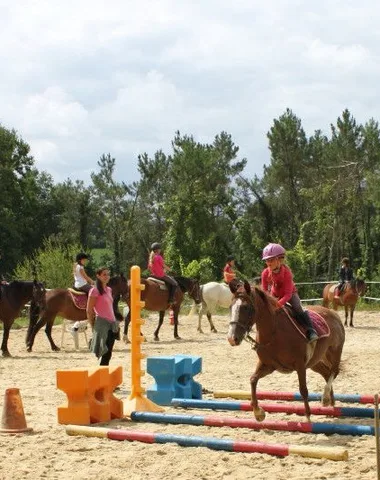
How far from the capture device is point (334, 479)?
633 cm

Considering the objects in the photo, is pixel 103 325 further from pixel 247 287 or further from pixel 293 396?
pixel 247 287

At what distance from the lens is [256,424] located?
325 inches

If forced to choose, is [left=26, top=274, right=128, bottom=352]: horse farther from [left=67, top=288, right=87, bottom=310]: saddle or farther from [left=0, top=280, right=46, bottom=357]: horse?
[left=0, top=280, right=46, bottom=357]: horse

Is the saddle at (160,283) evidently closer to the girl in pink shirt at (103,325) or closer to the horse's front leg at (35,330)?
the horse's front leg at (35,330)

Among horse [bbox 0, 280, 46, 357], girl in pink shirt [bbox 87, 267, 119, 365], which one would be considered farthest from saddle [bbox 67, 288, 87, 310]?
girl in pink shirt [bbox 87, 267, 119, 365]

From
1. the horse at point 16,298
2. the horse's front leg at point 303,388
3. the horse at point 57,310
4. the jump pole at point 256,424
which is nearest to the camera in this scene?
the jump pole at point 256,424

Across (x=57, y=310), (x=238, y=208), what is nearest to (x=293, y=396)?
(x=57, y=310)

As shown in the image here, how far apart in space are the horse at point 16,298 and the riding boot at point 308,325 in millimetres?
10223

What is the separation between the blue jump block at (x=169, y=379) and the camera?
33.3 feet

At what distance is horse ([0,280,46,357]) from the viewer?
1775 cm

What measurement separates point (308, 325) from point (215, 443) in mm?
2029

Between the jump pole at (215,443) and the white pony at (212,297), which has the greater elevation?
the white pony at (212,297)

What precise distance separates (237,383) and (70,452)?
500 cm

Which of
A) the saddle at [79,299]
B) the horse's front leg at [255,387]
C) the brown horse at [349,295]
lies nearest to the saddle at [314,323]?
the horse's front leg at [255,387]
